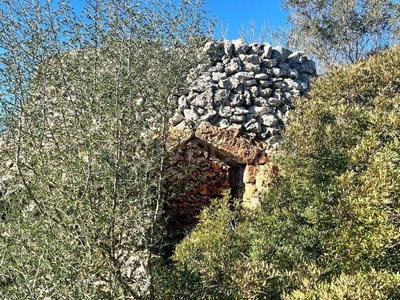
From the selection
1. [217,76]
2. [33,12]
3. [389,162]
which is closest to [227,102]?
[217,76]

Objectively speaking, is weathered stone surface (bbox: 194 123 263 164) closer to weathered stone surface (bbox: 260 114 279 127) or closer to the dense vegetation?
weathered stone surface (bbox: 260 114 279 127)

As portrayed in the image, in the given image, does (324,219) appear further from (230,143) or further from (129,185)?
(230,143)

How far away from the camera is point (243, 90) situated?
6.93 meters

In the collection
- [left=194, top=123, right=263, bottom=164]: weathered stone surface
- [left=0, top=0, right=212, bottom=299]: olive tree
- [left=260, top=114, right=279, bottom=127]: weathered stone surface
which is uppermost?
[left=260, top=114, right=279, bottom=127]: weathered stone surface

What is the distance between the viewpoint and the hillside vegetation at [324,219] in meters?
2.51

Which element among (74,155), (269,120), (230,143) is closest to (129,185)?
(74,155)

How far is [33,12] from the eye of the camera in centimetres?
336

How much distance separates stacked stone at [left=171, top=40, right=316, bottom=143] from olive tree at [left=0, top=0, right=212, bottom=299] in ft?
8.15

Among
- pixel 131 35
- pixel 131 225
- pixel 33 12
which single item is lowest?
pixel 131 225

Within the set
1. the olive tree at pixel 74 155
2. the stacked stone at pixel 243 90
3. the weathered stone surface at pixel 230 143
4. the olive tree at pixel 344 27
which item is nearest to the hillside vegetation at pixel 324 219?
the olive tree at pixel 74 155

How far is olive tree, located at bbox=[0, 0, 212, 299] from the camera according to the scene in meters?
3.21

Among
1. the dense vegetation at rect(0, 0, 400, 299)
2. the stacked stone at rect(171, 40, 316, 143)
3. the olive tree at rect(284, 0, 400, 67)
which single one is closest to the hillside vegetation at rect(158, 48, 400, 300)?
the dense vegetation at rect(0, 0, 400, 299)

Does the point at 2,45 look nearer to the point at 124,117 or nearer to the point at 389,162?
the point at 124,117

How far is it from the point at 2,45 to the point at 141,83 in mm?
1300
